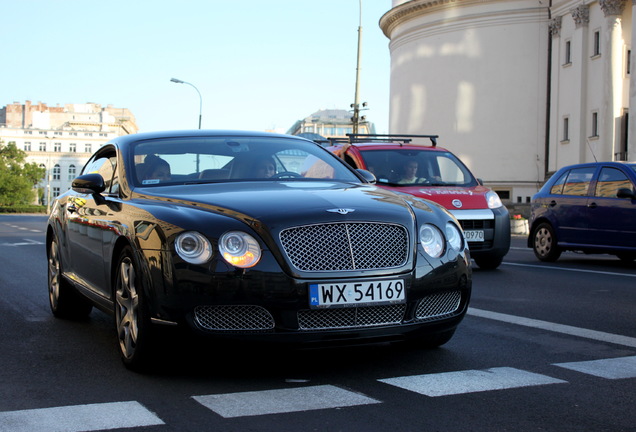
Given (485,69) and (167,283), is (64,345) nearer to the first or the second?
(167,283)

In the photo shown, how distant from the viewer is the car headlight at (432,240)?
5.41 m

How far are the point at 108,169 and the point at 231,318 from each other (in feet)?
8.18

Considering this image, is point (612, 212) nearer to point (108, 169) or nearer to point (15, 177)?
point (108, 169)

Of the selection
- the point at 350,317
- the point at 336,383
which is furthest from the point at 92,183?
the point at 336,383

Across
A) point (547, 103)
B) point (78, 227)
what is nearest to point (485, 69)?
point (547, 103)

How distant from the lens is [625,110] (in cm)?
4356

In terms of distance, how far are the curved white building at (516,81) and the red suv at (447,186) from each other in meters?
30.6

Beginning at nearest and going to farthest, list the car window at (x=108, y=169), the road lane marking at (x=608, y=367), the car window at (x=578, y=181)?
the road lane marking at (x=608, y=367), the car window at (x=108, y=169), the car window at (x=578, y=181)

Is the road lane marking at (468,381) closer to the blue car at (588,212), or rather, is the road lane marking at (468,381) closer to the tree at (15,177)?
the blue car at (588,212)

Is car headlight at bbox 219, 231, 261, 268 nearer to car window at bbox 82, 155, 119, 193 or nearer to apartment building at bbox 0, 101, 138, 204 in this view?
car window at bbox 82, 155, 119, 193

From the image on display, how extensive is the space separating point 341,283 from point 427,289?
1.94 feet

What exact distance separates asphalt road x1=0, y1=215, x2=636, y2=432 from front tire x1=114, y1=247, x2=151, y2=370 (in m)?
0.11

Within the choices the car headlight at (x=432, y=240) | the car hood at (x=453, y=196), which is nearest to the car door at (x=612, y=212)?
the car hood at (x=453, y=196)

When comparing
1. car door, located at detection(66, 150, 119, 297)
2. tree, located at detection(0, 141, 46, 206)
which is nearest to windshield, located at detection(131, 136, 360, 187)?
car door, located at detection(66, 150, 119, 297)
